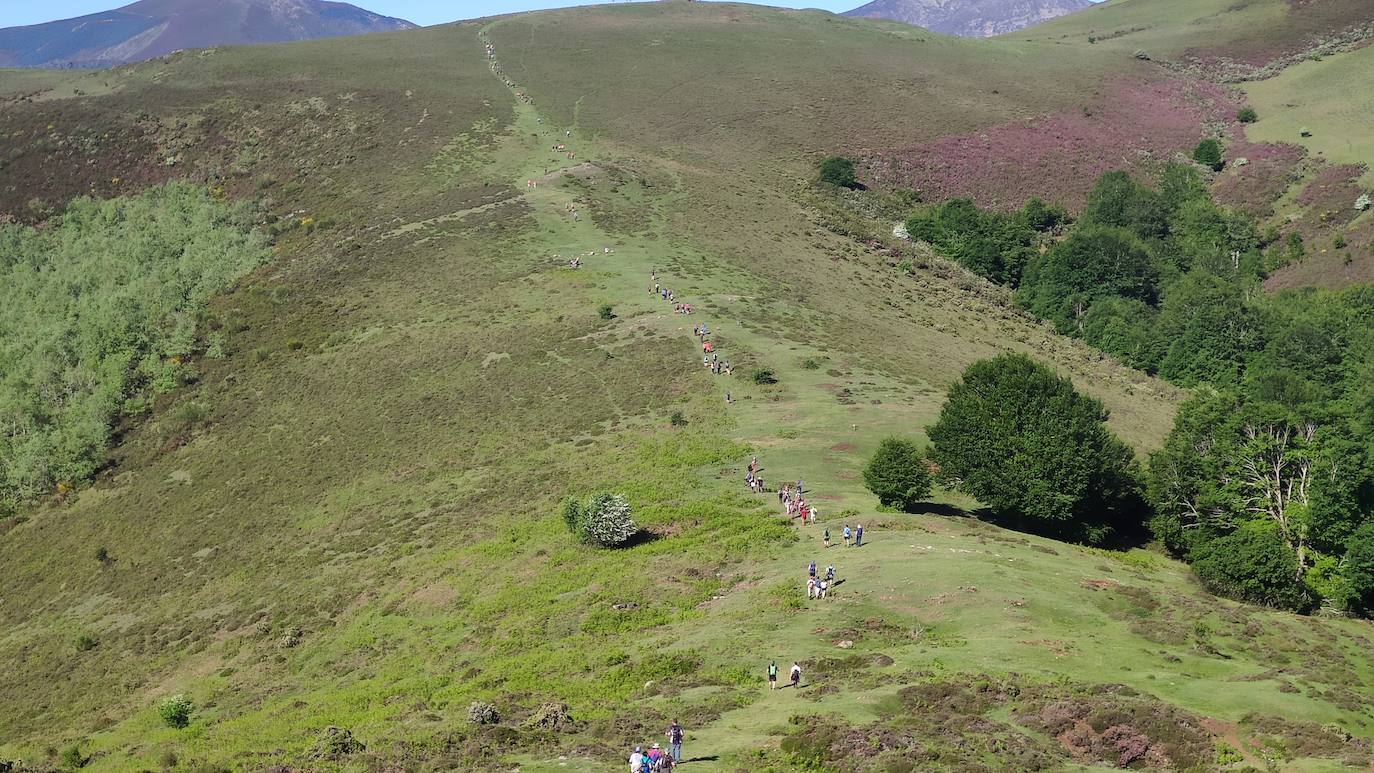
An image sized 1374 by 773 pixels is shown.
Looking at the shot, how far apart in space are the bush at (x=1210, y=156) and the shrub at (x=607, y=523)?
122 meters

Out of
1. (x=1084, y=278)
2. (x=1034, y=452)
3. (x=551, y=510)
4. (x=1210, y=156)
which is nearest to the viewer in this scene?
(x=1034, y=452)

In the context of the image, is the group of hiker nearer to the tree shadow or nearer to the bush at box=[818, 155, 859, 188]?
the tree shadow

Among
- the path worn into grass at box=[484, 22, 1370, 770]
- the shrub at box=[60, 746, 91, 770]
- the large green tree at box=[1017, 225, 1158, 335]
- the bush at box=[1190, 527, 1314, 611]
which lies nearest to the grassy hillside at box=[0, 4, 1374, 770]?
the path worn into grass at box=[484, 22, 1370, 770]

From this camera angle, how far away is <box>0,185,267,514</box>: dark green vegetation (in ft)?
252

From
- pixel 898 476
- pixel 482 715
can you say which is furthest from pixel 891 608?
pixel 482 715

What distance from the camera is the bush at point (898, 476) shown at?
51.2 meters

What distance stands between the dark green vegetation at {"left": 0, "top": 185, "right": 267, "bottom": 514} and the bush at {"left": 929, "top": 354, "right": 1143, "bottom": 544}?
52214mm

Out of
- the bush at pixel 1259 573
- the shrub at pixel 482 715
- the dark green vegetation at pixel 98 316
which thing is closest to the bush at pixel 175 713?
the shrub at pixel 482 715

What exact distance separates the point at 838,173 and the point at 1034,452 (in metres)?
83.8

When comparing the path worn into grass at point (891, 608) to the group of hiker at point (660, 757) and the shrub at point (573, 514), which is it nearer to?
the group of hiker at point (660, 757)

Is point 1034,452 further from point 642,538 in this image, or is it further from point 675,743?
point 675,743

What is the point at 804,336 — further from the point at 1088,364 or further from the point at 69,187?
the point at 69,187

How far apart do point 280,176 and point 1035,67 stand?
114879mm

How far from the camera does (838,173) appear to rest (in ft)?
433
